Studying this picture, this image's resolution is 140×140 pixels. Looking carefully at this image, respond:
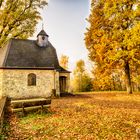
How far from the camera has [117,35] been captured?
80.1 feet

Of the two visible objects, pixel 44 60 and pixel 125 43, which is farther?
pixel 44 60

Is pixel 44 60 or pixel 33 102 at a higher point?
pixel 44 60

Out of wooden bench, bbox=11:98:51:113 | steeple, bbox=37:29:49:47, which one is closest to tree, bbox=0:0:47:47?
steeple, bbox=37:29:49:47

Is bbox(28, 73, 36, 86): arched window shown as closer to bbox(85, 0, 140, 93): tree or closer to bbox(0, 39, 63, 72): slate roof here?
bbox(0, 39, 63, 72): slate roof

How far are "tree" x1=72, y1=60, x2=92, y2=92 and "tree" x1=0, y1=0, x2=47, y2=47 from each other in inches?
619

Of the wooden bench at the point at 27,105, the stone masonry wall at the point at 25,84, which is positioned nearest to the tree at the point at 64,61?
the stone masonry wall at the point at 25,84

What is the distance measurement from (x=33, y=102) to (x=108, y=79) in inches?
593

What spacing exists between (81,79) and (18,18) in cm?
2073

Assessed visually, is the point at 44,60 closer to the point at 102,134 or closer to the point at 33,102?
the point at 33,102

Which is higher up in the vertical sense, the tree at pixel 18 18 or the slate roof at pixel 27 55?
the tree at pixel 18 18

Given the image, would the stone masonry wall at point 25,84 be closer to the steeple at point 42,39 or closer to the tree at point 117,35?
the steeple at point 42,39

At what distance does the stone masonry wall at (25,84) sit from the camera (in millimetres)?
23203

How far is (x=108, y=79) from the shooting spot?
25.9m

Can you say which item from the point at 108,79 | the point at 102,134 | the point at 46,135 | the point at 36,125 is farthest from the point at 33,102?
the point at 108,79
